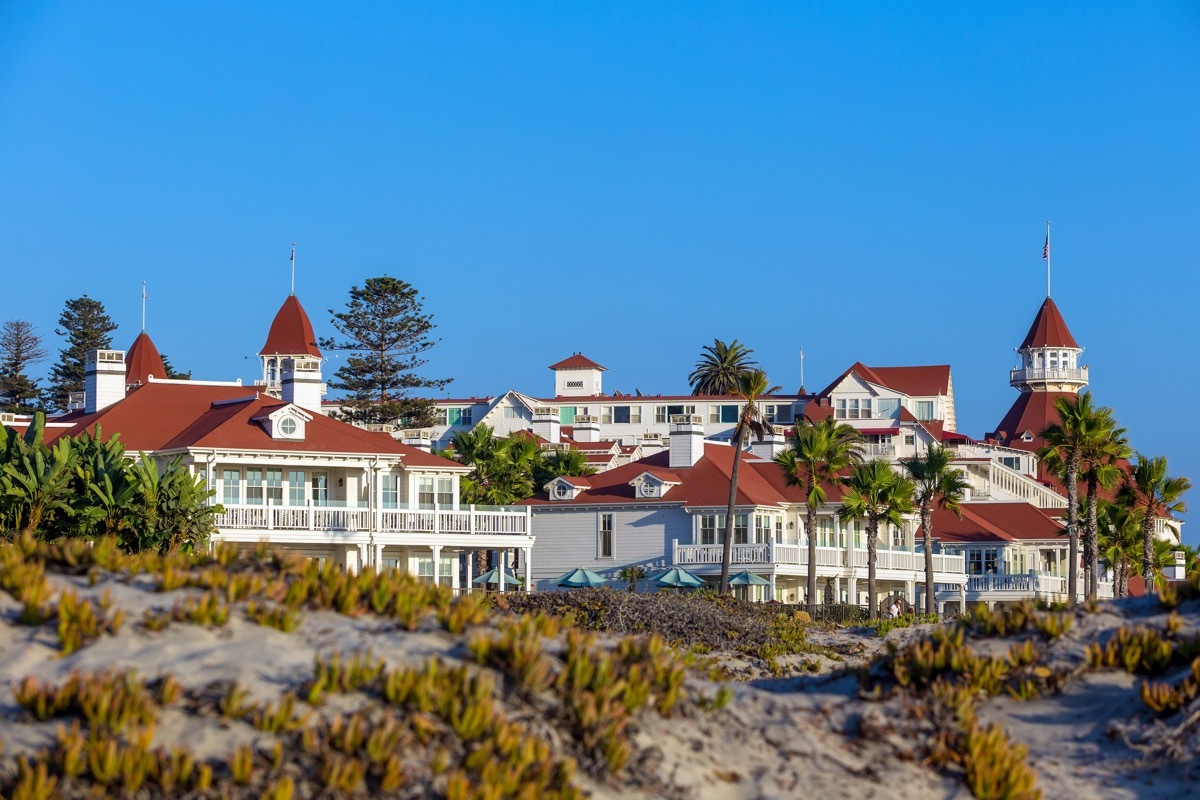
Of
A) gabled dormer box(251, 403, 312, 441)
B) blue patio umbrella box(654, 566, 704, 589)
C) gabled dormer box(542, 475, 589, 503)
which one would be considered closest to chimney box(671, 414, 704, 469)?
gabled dormer box(542, 475, 589, 503)

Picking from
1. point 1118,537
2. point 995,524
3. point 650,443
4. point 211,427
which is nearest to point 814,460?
point 211,427

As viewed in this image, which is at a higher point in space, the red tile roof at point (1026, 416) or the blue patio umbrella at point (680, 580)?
the red tile roof at point (1026, 416)

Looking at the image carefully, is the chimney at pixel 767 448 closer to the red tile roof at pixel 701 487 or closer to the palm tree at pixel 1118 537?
the red tile roof at pixel 701 487

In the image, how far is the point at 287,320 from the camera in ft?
338

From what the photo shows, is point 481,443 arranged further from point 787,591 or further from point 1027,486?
point 1027,486

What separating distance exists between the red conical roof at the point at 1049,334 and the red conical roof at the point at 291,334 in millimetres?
55382

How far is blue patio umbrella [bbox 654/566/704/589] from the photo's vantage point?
5844cm

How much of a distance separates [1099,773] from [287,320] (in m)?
91.4

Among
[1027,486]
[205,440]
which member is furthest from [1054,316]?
[205,440]

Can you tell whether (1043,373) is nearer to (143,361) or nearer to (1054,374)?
(1054,374)

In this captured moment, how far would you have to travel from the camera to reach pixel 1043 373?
129 metres

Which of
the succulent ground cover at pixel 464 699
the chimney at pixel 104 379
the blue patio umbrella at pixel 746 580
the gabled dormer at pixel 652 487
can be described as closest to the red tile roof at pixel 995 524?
the gabled dormer at pixel 652 487

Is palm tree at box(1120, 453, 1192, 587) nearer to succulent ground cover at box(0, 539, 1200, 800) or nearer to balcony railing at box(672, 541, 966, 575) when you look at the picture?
balcony railing at box(672, 541, 966, 575)

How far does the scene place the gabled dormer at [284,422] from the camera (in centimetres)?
5453
